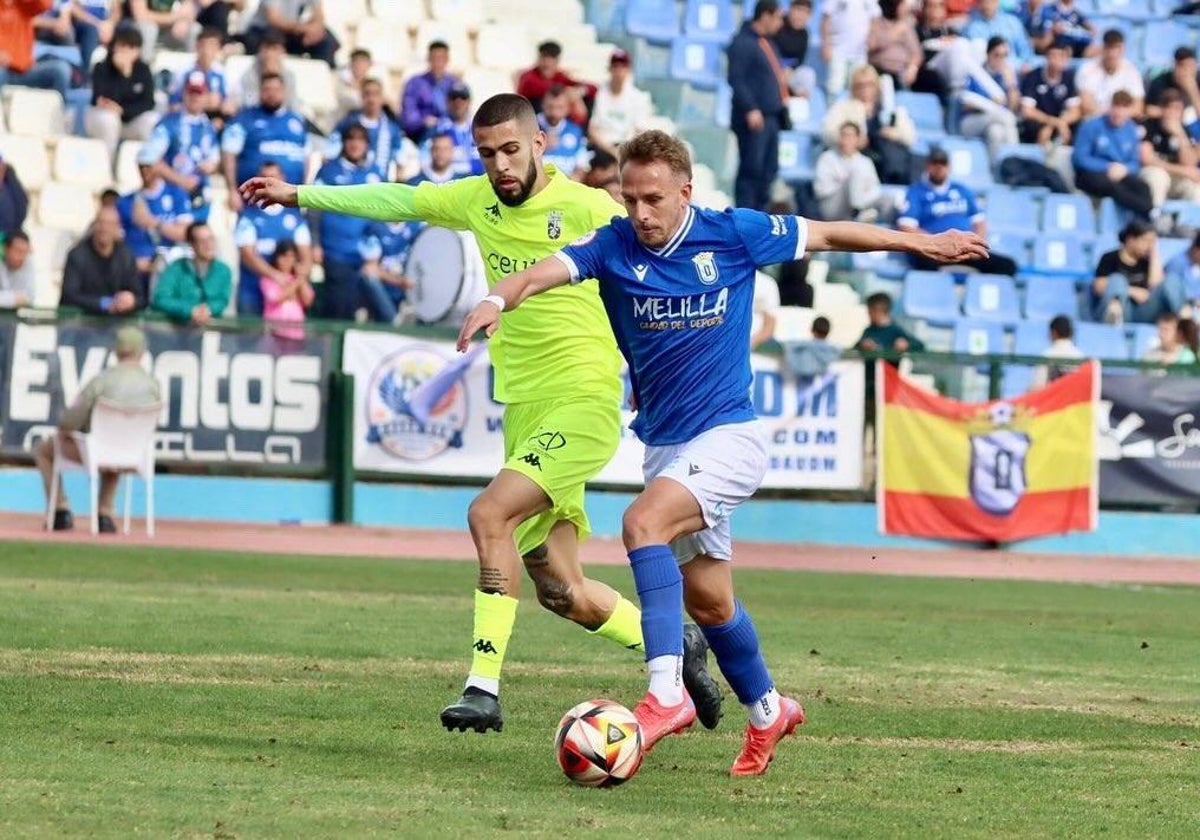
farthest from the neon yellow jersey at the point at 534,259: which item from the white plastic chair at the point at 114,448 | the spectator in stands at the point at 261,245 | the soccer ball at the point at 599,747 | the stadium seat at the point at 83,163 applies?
the stadium seat at the point at 83,163

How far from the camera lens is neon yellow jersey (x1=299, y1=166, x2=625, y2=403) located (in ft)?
30.3

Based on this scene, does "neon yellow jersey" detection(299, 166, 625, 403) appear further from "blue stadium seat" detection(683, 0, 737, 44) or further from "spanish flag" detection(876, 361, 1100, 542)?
"blue stadium seat" detection(683, 0, 737, 44)

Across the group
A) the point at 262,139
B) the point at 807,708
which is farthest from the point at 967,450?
the point at 807,708

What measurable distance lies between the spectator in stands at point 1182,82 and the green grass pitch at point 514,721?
14.0 m

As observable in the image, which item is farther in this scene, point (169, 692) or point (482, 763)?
point (169, 692)

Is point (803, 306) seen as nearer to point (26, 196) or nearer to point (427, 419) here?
point (427, 419)

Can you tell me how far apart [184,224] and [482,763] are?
1480 cm

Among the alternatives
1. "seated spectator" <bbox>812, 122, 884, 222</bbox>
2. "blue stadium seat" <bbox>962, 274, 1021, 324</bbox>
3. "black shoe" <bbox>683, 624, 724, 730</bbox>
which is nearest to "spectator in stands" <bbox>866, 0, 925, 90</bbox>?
"seated spectator" <bbox>812, 122, 884, 222</bbox>

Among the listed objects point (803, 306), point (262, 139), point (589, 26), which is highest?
point (589, 26)

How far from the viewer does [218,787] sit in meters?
7.13

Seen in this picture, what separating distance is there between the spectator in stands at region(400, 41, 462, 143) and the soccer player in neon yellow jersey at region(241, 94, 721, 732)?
47.3 feet

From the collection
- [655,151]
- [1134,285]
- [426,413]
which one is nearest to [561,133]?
[426,413]

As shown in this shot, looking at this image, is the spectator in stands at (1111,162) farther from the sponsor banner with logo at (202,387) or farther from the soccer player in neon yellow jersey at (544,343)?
the soccer player in neon yellow jersey at (544,343)

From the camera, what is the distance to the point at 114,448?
19578mm
